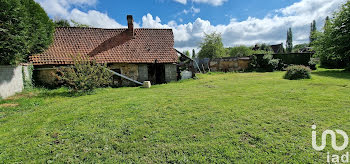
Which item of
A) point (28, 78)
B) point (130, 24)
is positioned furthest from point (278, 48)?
point (28, 78)

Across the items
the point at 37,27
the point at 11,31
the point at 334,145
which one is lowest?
the point at 334,145

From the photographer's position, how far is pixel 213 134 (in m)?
3.17

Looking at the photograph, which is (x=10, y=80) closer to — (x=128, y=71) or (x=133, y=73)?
(x=128, y=71)

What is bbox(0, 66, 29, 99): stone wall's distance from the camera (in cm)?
680

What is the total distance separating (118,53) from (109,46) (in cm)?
125

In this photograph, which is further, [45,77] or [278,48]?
[278,48]

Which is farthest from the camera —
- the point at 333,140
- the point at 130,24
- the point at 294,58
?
the point at 294,58

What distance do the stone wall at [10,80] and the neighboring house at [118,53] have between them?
5.80 ft

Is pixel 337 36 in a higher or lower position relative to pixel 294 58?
higher

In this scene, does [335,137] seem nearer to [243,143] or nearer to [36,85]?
[243,143]

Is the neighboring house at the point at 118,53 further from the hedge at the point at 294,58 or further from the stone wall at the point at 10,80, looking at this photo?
the hedge at the point at 294,58

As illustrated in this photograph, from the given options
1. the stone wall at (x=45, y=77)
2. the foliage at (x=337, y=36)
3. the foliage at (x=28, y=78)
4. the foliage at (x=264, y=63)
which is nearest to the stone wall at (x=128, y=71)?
the stone wall at (x=45, y=77)

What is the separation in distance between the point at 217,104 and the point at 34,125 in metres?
5.51

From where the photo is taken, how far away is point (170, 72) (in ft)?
41.2
